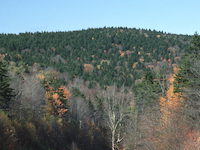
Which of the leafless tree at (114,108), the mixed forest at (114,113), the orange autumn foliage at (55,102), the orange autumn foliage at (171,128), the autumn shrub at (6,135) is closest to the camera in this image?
the orange autumn foliage at (171,128)

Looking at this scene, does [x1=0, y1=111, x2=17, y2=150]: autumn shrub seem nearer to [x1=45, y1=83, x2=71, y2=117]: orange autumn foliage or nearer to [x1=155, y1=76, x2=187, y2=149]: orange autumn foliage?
[x1=155, y1=76, x2=187, y2=149]: orange autumn foliage

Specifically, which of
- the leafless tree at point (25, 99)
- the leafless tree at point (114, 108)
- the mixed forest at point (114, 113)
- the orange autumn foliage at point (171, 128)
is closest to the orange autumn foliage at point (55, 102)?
the mixed forest at point (114, 113)

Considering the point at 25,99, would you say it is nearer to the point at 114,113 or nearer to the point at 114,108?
Result: the point at 114,113

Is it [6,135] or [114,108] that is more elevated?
[114,108]

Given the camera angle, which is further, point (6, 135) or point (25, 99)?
point (25, 99)

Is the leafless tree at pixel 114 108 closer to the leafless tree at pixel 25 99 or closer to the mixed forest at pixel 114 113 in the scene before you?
the mixed forest at pixel 114 113

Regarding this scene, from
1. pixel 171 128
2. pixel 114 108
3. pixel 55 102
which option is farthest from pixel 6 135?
pixel 55 102

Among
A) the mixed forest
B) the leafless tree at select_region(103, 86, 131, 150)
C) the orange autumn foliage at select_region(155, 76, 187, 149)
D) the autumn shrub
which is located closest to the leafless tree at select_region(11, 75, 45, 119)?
the mixed forest

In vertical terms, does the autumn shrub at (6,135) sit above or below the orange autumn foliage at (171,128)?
below

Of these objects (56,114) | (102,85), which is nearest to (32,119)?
(56,114)

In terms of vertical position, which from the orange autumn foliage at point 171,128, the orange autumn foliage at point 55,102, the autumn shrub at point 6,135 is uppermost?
the orange autumn foliage at point 171,128

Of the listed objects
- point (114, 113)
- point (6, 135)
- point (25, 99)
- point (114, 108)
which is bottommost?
point (25, 99)

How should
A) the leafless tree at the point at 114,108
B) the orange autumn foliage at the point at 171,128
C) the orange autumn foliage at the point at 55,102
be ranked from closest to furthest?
the orange autumn foliage at the point at 171,128 < the leafless tree at the point at 114,108 < the orange autumn foliage at the point at 55,102

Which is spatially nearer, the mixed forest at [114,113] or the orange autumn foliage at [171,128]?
the orange autumn foliage at [171,128]
